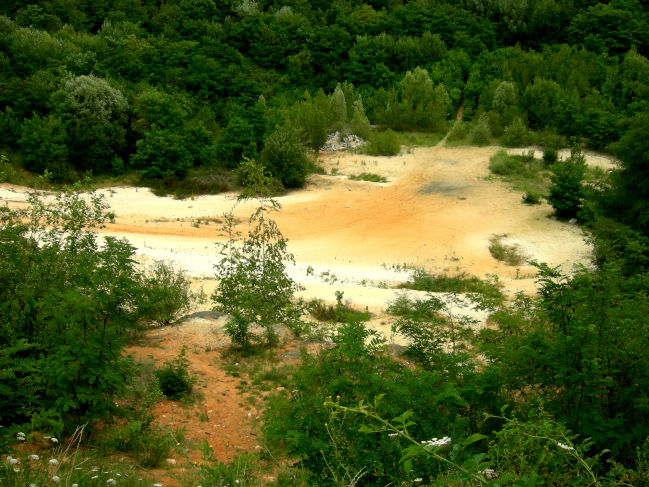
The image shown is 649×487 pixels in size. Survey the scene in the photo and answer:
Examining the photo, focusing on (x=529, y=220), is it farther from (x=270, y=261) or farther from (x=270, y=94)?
(x=270, y=94)

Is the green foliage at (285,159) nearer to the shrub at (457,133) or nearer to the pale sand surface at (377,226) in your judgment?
the pale sand surface at (377,226)

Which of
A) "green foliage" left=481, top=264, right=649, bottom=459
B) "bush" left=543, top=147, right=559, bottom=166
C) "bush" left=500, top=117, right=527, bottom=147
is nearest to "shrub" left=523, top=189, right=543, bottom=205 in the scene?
"bush" left=543, top=147, right=559, bottom=166

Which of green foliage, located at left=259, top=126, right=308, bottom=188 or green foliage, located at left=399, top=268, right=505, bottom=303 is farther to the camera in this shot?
green foliage, located at left=259, top=126, right=308, bottom=188

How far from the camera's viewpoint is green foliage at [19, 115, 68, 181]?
2077cm

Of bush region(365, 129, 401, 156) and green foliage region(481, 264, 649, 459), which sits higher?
bush region(365, 129, 401, 156)

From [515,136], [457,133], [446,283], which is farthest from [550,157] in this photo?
[446,283]

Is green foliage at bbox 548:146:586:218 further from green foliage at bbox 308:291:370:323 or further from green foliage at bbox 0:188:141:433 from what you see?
green foliage at bbox 0:188:141:433

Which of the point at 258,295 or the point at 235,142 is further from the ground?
the point at 235,142

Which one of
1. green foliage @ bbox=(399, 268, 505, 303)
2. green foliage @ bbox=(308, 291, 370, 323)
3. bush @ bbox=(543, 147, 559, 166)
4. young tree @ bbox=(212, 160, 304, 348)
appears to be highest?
bush @ bbox=(543, 147, 559, 166)

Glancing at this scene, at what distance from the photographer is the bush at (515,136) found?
1020 inches

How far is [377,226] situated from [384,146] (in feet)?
27.1

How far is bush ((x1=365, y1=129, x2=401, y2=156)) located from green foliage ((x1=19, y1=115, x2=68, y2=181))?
11570 mm

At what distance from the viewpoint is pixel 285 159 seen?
21.8m

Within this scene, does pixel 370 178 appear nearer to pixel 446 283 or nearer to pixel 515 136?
pixel 515 136
